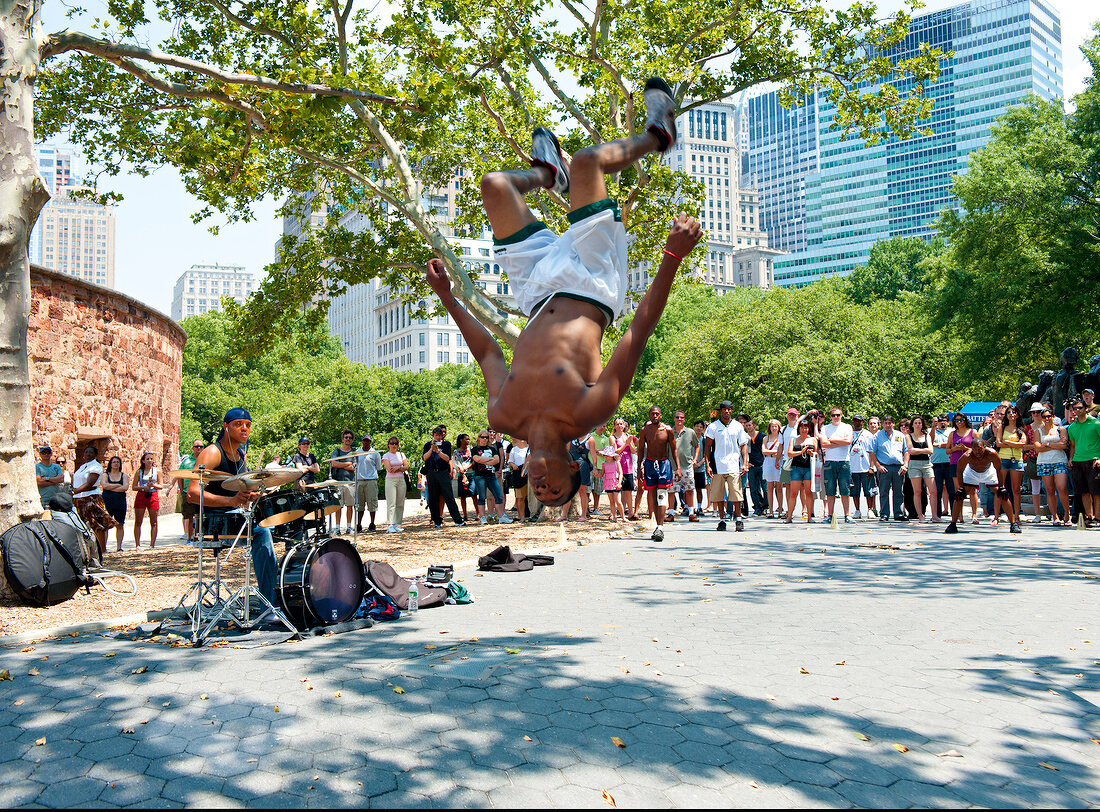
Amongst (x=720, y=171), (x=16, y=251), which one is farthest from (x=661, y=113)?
(x=720, y=171)

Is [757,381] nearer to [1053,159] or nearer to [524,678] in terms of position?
[1053,159]

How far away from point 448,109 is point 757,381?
2460 cm

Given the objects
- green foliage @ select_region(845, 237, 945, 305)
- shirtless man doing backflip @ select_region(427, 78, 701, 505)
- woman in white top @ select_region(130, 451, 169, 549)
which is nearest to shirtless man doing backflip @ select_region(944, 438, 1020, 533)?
shirtless man doing backflip @ select_region(427, 78, 701, 505)

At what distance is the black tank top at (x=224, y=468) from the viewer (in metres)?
7.21

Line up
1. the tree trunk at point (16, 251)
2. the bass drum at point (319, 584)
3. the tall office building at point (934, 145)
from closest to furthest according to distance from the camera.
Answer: the bass drum at point (319, 584), the tree trunk at point (16, 251), the tall office building at point (934, 145)

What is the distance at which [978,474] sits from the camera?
45.2 ft

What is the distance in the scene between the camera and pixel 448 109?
11.2 meters

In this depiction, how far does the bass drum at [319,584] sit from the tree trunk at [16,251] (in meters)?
3.66

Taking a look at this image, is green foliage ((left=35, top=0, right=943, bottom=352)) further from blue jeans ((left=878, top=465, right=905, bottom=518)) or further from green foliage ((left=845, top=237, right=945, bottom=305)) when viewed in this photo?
green foliage ((left=845, top=237, right=945, bottom=305))

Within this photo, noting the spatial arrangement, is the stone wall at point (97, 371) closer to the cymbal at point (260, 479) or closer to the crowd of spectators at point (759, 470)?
the crowd of spectators at point (759, 470)

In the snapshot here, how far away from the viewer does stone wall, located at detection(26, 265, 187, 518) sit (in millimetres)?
18219

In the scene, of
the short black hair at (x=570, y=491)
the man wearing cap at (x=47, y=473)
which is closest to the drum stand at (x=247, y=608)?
the short black hair at (x=570, y=491)

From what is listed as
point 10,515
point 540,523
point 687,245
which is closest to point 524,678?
point 687,245

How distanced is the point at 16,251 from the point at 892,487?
15087 millimetres
